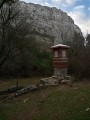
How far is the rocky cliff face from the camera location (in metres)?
49.6

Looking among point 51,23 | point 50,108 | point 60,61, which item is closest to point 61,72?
point 60,61

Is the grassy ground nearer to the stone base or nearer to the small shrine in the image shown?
the stone base

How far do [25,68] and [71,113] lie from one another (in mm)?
22420

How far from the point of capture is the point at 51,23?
54000 mm

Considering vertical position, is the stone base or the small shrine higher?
the small shrine

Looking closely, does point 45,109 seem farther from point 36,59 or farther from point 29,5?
point 29,5

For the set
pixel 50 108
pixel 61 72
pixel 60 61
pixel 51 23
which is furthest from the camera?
pixel 51 23

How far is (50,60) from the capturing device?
112 feet

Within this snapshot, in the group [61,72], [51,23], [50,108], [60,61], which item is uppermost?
[51,23]

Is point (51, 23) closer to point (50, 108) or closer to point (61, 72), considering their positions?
point (61, 72)

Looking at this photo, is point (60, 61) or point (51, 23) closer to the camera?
point (60, 61)

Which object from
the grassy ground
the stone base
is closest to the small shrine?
the stone base

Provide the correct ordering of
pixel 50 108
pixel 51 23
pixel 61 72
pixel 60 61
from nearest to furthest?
pixel 50 108 < pixel 61 72 < pixel 60 61 < pixel 51 23

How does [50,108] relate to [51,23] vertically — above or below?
below
